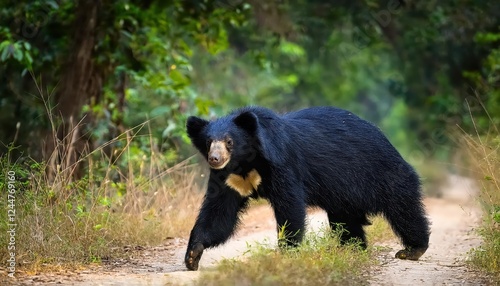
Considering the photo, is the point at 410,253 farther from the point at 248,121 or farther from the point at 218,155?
the point at 218,155

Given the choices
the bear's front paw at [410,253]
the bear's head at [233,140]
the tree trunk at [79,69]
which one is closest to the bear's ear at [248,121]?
the bear's head at [233,140]

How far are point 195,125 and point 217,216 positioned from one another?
2.53 ft

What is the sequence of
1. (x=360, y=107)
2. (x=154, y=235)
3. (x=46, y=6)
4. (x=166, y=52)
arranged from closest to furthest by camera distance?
1. (x=154, y=235)
2. (x=46, y=6)
3. (x=166, y=52)
4. (x=360, y=107)

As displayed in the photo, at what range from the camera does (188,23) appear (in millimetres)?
11531

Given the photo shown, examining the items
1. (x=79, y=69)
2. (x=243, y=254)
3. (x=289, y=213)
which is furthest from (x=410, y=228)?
(x=79, y=69)

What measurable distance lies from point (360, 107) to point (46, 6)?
91.2ft

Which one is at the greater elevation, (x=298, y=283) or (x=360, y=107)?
(x=298, y=283)

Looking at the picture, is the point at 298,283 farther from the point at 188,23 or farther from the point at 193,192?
the point at 188,23

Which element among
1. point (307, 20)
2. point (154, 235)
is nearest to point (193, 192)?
point (154, 235)

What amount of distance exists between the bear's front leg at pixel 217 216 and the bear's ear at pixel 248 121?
53 cm

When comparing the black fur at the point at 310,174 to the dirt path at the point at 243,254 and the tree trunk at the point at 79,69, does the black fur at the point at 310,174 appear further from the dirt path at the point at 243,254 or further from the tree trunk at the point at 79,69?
the tree trunk at the point at 79,69

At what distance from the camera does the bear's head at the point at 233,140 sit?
706 cm

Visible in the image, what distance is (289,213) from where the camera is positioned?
23.2ft

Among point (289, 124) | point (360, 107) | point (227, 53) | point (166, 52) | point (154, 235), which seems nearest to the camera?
point (289, 124)
